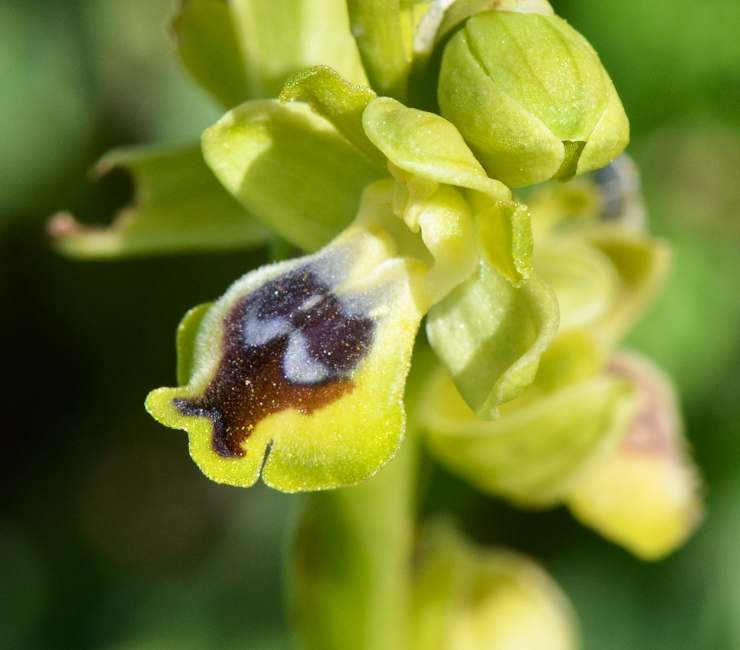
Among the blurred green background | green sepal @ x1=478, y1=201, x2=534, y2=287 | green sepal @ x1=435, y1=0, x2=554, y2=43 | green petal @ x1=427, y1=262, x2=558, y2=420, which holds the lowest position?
the blurred green background

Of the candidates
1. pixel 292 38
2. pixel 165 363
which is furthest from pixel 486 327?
pixel 165 363

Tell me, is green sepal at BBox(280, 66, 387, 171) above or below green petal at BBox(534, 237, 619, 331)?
above

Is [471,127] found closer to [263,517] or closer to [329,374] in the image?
[329,374]

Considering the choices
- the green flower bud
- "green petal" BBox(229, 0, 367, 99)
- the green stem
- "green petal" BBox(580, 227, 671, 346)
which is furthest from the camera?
"green petal" BBox(580, 227, 671, 346)

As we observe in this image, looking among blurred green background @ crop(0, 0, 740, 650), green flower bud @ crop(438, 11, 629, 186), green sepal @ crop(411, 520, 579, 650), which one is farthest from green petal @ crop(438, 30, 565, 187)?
blurred green background @ crop(0, 0, 740, 650)

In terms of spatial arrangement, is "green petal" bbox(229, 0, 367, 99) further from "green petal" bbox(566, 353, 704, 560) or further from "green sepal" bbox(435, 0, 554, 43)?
"green petal" bbox(566, 353, 704, 560)

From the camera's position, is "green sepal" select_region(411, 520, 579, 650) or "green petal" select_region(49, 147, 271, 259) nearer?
"green petal" select_region(49, 147, 271, 259)

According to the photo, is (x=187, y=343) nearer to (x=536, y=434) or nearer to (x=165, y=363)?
(x=536, y=434)

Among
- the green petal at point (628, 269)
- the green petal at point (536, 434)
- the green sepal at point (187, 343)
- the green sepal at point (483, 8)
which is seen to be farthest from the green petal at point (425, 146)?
the green petal at point (628, 269)
